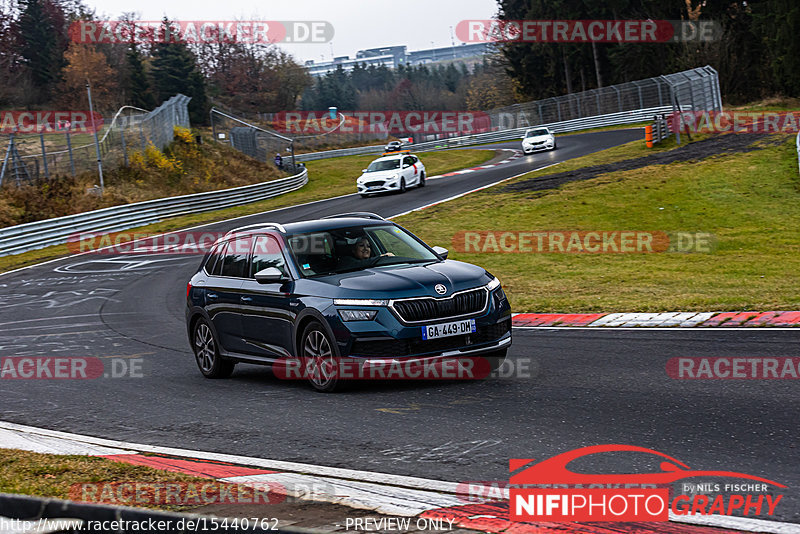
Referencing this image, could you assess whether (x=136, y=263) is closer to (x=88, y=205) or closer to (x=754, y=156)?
(x=88, y=205)

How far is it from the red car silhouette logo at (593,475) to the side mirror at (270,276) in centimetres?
400

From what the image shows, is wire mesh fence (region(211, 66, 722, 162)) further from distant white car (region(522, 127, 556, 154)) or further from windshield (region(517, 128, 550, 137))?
windshield (region(517, 128, 550, 137))

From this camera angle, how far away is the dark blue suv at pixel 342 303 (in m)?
8.38

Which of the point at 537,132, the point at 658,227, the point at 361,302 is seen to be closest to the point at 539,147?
the point at 537,132

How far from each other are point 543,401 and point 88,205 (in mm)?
31854

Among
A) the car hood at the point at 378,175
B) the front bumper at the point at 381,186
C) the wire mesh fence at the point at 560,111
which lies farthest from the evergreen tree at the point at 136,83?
the front bumper at the point at 381,186

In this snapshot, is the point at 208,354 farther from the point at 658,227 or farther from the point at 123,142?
the point at 123,142

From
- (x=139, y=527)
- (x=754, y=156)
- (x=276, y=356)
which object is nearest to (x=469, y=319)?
(x=276, y=356)

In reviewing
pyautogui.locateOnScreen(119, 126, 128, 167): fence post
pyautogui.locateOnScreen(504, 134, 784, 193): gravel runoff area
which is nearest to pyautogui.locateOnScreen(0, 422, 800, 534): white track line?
pyautogui.locateOnScreen(504, 134, 784, 193): gravel runoff area

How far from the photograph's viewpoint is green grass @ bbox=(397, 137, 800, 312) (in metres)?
14.2

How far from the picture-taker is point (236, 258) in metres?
10.4

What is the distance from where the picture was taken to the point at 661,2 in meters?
70.0

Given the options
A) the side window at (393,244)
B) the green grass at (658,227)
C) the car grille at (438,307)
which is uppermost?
the side window at (393,244)

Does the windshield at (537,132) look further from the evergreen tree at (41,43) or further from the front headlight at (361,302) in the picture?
the evergreen tree at (41,43)
